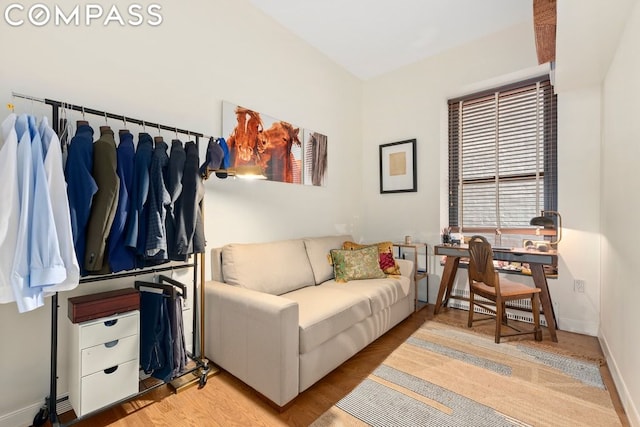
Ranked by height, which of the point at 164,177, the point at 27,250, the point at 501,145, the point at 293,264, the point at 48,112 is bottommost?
the point at 293,264

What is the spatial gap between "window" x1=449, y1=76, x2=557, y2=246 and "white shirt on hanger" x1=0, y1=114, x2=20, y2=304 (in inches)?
151

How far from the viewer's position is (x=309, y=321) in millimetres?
1811

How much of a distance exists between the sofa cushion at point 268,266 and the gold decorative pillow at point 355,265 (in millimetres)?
303

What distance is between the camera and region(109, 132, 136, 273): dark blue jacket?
151 centimetres

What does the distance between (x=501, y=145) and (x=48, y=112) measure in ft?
13.2

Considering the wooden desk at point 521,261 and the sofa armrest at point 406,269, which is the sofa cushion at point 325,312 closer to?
the sofa armrest at point 406,269

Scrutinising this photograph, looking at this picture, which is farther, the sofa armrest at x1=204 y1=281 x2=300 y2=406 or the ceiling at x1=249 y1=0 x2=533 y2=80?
the ceiling at x1=249 y1=0 x2=533 y2=80

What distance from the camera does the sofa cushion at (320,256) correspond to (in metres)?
2.84

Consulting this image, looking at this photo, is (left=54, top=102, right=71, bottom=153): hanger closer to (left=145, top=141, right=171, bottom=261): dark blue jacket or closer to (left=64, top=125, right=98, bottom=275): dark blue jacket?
(left=64, top=125, right=98, bottom=275): dark blue jacket

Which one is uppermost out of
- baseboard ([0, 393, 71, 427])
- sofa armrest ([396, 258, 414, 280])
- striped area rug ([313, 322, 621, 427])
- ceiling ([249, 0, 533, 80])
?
ceiling ([249, 0, 533, 80])

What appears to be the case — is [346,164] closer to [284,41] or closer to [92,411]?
[284,41]

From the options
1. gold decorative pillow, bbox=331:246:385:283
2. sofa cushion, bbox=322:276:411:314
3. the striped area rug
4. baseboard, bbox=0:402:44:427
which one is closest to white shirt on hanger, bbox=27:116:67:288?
baseboard, bbox=0:402:44:427

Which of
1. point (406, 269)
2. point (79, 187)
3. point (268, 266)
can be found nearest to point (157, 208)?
point (79, 187)

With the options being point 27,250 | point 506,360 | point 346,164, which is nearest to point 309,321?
point 27,250
